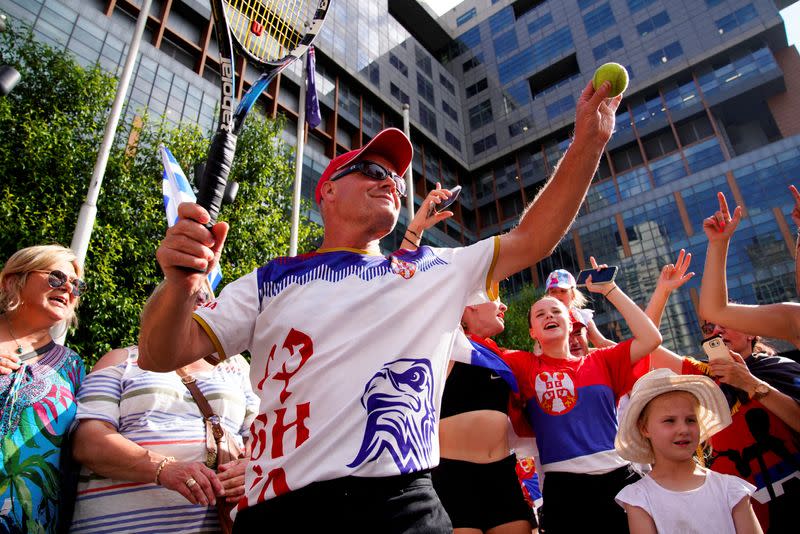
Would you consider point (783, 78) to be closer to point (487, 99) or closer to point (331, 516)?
point (487, 99)

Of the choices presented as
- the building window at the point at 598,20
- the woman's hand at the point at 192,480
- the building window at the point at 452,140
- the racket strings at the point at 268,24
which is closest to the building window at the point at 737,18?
the building window at the point at 598,20

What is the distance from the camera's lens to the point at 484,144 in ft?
167

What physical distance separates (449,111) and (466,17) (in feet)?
48.0

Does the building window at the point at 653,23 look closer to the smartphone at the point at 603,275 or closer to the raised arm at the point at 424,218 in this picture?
the smartphone at the point at 603,275

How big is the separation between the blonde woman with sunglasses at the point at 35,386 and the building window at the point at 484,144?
50.2 metres

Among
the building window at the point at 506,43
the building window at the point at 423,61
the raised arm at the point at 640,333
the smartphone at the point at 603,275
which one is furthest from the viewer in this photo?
the building window at the point at 506,43

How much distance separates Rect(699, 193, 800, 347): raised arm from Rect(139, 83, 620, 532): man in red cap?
203 cm

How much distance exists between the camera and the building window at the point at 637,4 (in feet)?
146

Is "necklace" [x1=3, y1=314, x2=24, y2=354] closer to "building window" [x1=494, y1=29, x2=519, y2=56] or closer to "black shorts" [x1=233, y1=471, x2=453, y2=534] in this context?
"black shorts" [x1=233, y1=471, x2=453, y2=534]

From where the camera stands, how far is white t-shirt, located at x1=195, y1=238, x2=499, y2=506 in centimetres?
137

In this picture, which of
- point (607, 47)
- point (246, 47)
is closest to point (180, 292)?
point (246, 47)

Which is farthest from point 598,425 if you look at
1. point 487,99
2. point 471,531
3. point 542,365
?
point 487,99

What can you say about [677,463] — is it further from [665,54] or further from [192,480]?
[665,54]

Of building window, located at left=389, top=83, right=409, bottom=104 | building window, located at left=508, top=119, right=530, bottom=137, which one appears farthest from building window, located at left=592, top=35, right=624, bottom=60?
building window, located at left=389, top=83, right=409, bottom=104
